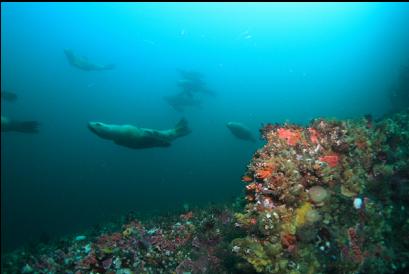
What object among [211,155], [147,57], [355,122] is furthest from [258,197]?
[147,57]

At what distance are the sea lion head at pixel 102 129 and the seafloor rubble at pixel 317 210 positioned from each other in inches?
245

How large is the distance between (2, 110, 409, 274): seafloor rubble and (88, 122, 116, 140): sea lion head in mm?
6221

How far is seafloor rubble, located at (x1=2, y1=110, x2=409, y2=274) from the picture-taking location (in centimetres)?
378

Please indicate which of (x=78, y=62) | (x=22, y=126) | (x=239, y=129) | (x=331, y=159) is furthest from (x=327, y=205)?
(x=78, y=62)

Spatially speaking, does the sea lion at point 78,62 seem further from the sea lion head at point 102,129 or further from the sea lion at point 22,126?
the sea lion head at point 102,129

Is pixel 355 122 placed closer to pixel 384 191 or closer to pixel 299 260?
pixel 384 191

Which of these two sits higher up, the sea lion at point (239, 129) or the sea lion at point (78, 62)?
the sea lion at point (239, 129)

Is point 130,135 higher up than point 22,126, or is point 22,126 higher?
point 130,135

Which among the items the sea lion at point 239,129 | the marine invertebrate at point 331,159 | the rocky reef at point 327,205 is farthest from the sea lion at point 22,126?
the marine invertebrate at point 331,159

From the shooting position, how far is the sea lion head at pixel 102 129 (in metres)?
11.1

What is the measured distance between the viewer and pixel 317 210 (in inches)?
156

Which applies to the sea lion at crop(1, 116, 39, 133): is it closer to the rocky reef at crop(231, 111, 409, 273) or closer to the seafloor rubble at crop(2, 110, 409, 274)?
the seafloor rubble at crop(2, 110, 409, 274)

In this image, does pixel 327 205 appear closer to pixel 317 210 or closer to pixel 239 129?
pixel 317 210

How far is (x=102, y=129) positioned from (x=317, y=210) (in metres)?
8.56
